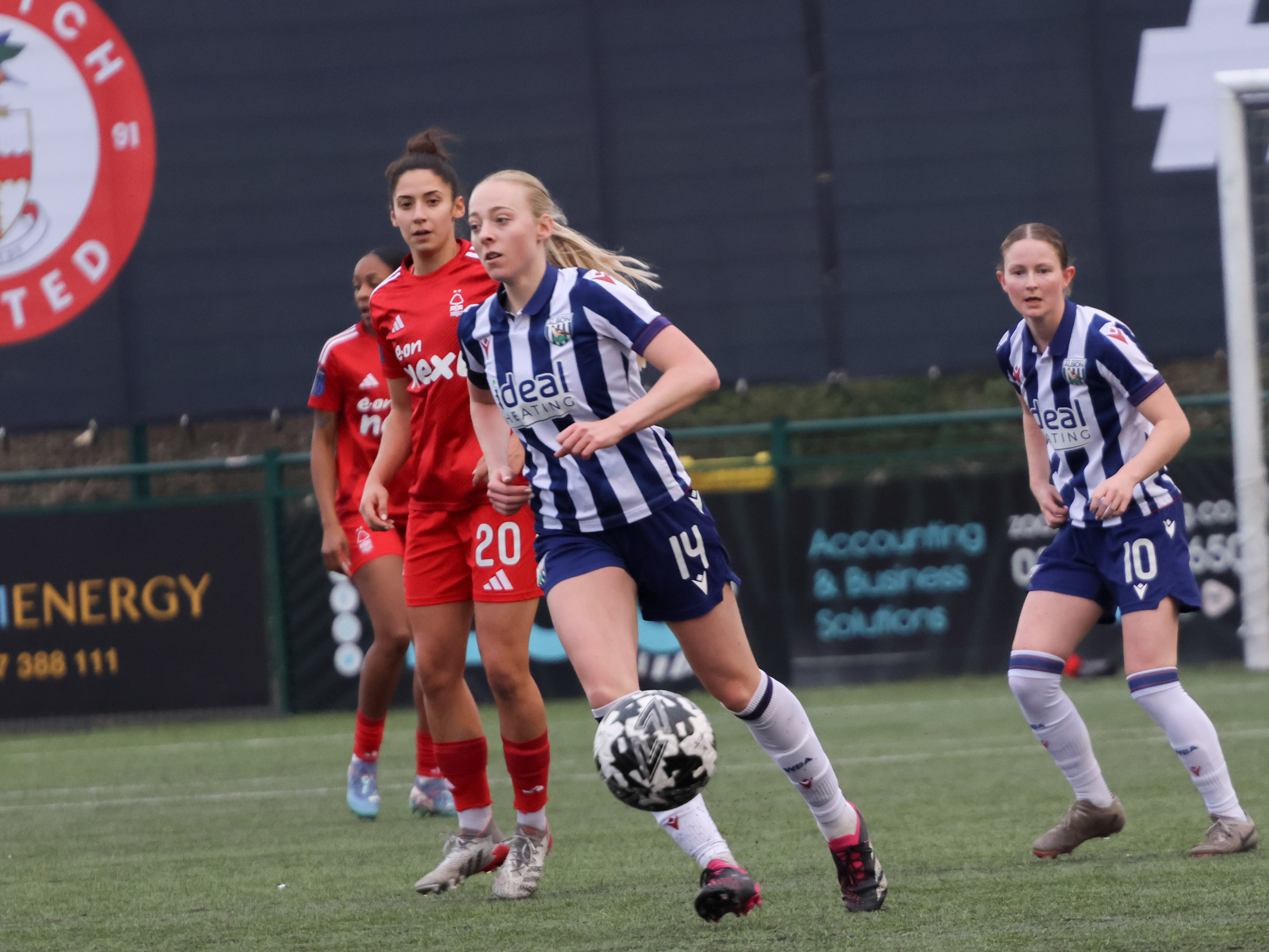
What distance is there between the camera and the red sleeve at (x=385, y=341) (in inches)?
201

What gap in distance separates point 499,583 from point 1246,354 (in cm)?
663

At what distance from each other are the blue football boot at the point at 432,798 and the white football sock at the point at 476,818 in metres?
1.44

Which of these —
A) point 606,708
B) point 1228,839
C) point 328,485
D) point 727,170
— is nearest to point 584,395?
point 606,708

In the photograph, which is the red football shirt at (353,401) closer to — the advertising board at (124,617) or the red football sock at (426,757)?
the red football sock at (426,757)

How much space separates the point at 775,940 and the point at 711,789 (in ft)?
10.4

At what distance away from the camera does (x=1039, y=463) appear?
534cm

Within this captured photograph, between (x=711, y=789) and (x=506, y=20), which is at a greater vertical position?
(x=506, y=20)

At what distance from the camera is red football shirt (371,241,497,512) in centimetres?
501

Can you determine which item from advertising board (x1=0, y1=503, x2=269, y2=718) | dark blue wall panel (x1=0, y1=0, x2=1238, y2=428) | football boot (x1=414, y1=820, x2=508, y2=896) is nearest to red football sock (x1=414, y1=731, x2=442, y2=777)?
football boot (x1=414, y1=820, x2=508, y2=896)

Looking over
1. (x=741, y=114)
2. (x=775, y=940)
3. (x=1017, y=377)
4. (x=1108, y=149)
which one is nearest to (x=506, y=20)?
(x=741, y=114)

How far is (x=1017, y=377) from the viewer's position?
206 inches

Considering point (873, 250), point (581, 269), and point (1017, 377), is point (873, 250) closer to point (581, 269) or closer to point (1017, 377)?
point (1017, 377)

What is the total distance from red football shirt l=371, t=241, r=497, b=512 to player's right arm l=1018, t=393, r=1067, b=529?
63.1 inches

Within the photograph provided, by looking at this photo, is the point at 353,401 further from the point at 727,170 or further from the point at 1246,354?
the point at 1246,354
